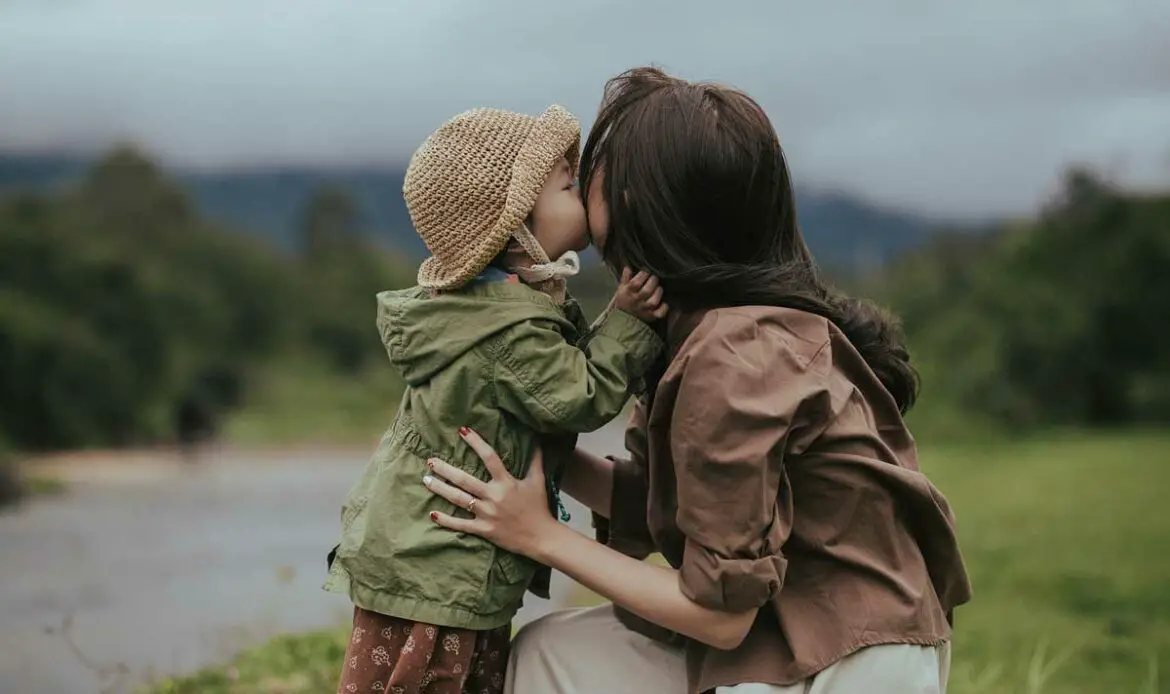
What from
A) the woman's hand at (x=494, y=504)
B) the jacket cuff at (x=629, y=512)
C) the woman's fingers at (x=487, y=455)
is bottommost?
the jacket cuff at (x=629, y=512)

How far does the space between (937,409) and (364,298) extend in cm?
686

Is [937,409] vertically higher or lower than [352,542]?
lower

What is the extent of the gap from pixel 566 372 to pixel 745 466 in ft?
1.11

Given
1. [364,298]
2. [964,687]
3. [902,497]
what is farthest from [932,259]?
[902,497]

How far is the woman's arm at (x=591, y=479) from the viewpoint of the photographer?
243 centimetres

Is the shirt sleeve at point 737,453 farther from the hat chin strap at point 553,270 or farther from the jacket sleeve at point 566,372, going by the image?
the hat chin strap at point 553,270

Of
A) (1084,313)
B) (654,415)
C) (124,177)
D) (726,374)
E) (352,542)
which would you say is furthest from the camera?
(124,177)

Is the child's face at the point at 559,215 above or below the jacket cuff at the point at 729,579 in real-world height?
above

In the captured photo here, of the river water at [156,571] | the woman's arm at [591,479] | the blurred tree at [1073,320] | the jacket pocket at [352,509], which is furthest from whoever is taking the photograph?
the blurred tree at [1073,320]

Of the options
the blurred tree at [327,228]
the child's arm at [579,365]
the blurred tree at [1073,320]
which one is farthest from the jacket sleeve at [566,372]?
the blurred tree at [327,228]

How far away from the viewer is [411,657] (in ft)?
6.87

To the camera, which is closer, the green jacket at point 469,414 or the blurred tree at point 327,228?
the green jacket at point 469,414

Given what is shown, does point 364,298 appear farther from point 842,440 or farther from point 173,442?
point 842,440

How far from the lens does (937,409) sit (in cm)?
1210
